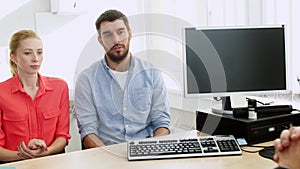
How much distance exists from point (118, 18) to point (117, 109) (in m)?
0.51

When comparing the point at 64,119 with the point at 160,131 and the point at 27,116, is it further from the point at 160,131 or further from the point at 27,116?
the point at 160,131

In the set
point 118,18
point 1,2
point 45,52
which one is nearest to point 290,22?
point 118,18

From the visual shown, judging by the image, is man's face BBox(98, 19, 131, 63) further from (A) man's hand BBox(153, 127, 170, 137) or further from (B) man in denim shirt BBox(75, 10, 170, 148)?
(A) man's hand BBox(153, 127, 170, 137)

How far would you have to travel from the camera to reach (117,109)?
2041mm

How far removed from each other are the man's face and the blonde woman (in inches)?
14.4

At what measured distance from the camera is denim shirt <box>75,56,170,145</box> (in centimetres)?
204

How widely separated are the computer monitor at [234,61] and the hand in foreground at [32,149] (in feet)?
2.54

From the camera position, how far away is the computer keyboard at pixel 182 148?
1487mm

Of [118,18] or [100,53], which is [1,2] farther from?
[118,18]

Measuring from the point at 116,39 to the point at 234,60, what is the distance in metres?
0.66

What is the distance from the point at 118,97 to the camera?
6.71ft

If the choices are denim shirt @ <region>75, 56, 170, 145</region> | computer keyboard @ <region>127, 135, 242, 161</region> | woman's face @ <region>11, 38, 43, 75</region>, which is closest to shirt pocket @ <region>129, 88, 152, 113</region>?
denim shirt @ <region>75, 56, 170, 145</region>

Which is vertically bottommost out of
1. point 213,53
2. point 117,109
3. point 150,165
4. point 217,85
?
point 150,165

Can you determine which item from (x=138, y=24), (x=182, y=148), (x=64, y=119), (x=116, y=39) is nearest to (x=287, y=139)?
(x=182, y=148)
